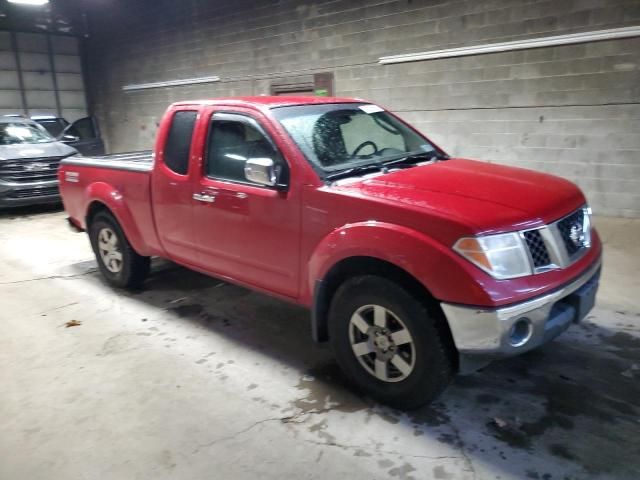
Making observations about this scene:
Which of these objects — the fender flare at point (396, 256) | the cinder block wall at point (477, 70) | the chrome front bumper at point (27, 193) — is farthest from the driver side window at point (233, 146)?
the chrome front bumper at point (27, 193)

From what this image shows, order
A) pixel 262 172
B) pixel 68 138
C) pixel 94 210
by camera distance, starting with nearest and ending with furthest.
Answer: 1. pixel 262 172
2. pixel 94 210
3. pixel 68 138

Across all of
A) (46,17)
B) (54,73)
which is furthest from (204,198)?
(46,17)

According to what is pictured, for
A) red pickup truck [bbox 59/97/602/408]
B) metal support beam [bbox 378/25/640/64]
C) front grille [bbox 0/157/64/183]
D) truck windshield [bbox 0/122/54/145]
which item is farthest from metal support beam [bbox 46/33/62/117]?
red pickup truck [bbox 59/97/602/408]

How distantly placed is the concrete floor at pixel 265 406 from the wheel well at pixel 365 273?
0.46m

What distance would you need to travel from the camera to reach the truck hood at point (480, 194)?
242cm

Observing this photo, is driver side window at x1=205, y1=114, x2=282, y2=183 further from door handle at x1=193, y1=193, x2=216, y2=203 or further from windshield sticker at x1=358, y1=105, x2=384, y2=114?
windshield sticker at x1=358, y1=105, x2=384, y2=114

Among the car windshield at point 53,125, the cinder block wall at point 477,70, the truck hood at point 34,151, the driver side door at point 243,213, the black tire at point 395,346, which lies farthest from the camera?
the car windshield at point 53,125

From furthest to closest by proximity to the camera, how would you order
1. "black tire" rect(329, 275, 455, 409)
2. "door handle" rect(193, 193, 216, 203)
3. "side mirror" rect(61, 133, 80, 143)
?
"side mirror" rect(61, 133, 80, 143) < "door handle" rect(193, 193, 216, 203) < "black tire" rect(329, 275, 455, 409)

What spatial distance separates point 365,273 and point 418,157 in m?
1.22

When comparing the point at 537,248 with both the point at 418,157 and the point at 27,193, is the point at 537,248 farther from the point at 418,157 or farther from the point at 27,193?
the point at 27,193

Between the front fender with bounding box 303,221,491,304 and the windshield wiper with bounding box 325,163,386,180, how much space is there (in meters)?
0.38

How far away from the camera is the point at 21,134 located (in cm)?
920

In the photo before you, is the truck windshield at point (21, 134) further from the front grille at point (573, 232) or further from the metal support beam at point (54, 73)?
the front grille at point (573, 232)

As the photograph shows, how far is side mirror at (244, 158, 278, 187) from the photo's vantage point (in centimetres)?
300
